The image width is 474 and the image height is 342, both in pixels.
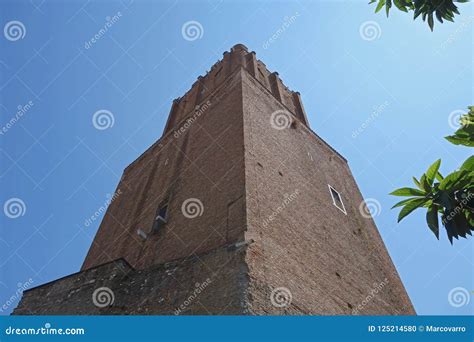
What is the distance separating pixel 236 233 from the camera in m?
7.88

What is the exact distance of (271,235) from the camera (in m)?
8.20

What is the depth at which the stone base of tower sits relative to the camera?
669cm

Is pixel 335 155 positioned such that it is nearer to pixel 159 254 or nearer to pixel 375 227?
pixel 375 227

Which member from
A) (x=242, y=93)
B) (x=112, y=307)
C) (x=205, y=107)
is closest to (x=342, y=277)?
(x=112, y=307)

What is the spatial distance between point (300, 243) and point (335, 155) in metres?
9.29
